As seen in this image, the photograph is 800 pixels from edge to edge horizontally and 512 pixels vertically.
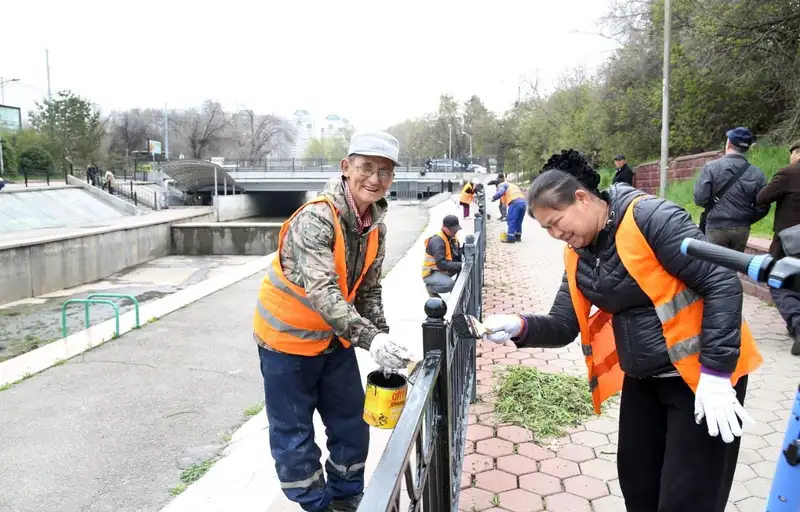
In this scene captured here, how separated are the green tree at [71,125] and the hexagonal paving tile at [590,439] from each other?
42.8 metres

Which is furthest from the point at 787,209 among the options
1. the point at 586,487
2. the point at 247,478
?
the point at 247,478

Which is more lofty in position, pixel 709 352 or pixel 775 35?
pixel 775 35

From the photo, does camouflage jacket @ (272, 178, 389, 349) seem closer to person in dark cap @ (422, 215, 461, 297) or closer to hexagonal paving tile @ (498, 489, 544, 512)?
hexagonal paving tile @ (498, 489, 544, 512)

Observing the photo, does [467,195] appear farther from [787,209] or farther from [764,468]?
[764,468]

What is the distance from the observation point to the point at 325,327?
8.21 ft

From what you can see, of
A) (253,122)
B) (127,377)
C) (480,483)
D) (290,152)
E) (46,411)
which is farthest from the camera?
(290,152)

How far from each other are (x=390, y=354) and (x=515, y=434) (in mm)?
1979

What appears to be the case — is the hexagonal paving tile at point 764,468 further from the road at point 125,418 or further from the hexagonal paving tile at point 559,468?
the road at point 125,418

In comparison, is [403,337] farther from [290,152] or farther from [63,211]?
[290,152]

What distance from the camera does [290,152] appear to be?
3748 inches

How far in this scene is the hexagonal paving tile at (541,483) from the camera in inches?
121

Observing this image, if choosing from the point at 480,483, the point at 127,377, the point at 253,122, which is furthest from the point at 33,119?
the point at 480,483

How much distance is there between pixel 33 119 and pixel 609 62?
140 feet

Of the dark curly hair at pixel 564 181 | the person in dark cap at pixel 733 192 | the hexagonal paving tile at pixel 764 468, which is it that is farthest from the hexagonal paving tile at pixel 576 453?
the person in dark cap at pixel 733 192
